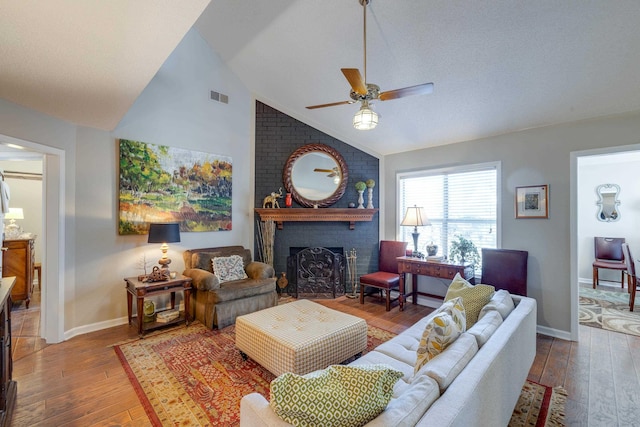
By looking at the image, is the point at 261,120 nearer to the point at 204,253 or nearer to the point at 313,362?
Result: the point at 204,253

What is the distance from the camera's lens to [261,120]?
474 centimetres

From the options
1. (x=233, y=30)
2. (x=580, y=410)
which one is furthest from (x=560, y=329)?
(x=233, y=30)

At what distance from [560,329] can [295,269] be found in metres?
3.61

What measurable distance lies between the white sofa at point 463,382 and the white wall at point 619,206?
5272 mm

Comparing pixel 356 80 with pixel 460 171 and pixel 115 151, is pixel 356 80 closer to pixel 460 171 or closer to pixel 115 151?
pixel 460 171

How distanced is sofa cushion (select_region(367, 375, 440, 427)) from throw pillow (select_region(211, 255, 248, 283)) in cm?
315

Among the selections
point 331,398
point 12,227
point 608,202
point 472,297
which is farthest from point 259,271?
point 608,202

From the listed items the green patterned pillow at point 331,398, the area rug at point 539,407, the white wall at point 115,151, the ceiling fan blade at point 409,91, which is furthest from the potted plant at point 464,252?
the white wall at point 115,151

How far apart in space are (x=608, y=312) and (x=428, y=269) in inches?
106

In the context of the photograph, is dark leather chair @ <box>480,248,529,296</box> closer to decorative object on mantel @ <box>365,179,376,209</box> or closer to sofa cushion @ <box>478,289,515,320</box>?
sofa cushion @ <box>478,289,515,320</box>

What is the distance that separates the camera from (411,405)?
1.01 m

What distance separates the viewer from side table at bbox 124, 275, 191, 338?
3033 millimetres

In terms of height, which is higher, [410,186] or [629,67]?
[629,67]

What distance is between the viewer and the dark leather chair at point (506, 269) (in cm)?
338
